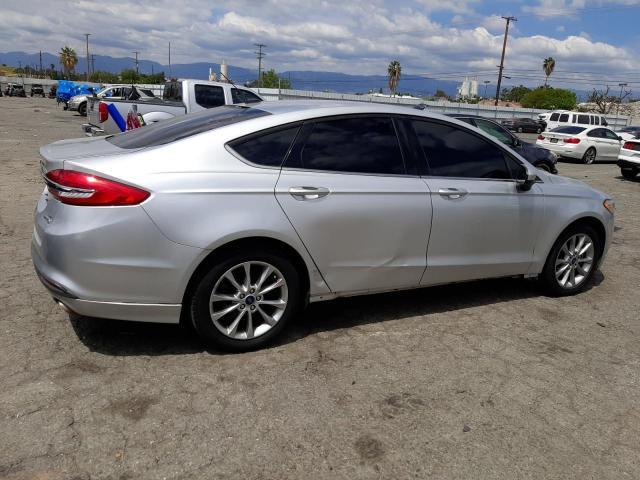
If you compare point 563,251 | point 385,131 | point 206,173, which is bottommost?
point 563,251

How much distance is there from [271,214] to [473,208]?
1.77 m

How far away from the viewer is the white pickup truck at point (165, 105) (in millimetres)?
11625

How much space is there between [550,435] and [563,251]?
258cm

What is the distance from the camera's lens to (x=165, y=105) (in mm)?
12438

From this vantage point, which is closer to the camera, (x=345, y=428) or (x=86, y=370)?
(x=345, y=428)

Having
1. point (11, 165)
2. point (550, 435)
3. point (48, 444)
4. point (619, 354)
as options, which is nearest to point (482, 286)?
point (619, 354)

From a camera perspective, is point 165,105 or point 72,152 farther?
point 165,105

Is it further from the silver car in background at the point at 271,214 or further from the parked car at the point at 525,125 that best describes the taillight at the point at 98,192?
the parked car at the point at 525,125

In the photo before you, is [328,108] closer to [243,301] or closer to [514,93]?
[243,301]

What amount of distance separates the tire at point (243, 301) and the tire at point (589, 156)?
1973 centimetres

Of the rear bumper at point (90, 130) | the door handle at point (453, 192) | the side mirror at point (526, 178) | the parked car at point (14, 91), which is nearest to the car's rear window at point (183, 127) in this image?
the door handle at point (453, 192)

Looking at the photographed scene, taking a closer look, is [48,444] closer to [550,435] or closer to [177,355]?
[177,355]

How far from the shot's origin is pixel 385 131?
13.8ft

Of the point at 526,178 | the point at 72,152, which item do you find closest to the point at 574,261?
the point at 526,178
